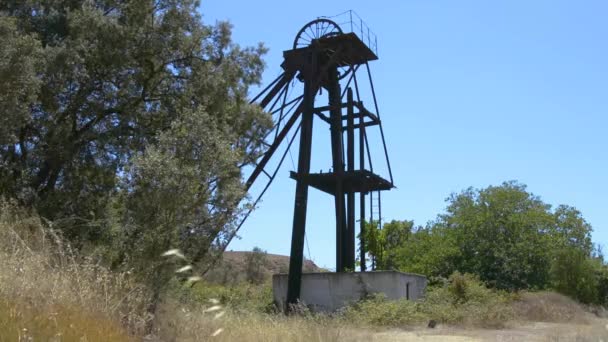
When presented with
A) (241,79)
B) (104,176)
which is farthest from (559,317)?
(104,176)

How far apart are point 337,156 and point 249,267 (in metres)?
20.5

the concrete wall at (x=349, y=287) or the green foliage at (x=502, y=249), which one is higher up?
the green foliage at (x=502, y=249)

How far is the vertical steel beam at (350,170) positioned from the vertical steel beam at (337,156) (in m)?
0.30

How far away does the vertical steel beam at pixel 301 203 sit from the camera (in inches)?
1055

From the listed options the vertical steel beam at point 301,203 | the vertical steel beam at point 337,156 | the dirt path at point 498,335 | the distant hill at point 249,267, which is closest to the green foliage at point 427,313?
the dirt path at point 498,335

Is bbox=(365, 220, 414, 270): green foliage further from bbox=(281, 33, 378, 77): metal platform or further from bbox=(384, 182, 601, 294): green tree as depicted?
bbox=(281, 33, 378, 77): metal platform

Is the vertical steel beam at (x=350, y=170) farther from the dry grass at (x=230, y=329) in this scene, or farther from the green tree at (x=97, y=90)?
the dry grass at (x=230, y=329)

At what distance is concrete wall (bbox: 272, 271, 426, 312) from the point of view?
2480 cm

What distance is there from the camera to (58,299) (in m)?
6.84

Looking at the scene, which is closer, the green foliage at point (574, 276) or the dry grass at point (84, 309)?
the dry grass at point (84, 309)

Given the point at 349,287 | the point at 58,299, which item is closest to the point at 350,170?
the point at 349,287

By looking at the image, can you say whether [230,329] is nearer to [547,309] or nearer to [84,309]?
[84,309]

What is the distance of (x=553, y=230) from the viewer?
37219 mm

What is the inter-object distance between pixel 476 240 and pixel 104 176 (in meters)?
24.2
